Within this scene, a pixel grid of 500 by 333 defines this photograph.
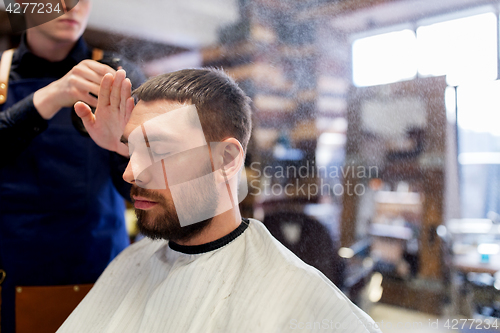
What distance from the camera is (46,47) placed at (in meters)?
1.33

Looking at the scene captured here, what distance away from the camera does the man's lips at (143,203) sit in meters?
1.05

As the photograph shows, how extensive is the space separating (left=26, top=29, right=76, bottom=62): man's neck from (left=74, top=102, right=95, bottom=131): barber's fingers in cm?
36

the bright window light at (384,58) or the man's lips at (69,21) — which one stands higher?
the man's lips at (69,21)

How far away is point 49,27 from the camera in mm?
1282

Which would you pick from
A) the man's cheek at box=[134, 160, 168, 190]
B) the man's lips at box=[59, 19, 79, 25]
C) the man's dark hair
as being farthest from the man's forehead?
the man's lips at box=[59, 19, 79, 25]

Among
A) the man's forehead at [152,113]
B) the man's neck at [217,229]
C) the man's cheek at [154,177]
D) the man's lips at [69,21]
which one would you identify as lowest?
the man's neck at [217,229]

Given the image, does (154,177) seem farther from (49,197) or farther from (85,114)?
(49,197)

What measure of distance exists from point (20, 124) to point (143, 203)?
56 cm

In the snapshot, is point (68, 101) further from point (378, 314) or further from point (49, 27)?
point (378, 314)

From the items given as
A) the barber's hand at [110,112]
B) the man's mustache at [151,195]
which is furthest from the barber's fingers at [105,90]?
the man's mustache at [151,195]

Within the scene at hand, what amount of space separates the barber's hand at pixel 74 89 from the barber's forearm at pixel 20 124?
0.08 ft

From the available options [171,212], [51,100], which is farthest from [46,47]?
[171,212]

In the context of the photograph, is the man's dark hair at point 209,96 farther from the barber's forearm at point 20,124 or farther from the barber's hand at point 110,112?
the barber's forearm at point 20,124

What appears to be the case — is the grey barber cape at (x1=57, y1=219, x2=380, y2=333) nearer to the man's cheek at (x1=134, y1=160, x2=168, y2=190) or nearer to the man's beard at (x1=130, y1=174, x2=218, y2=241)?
the man's beard at (x1=130, y1=174, x2=218, y2=241)
